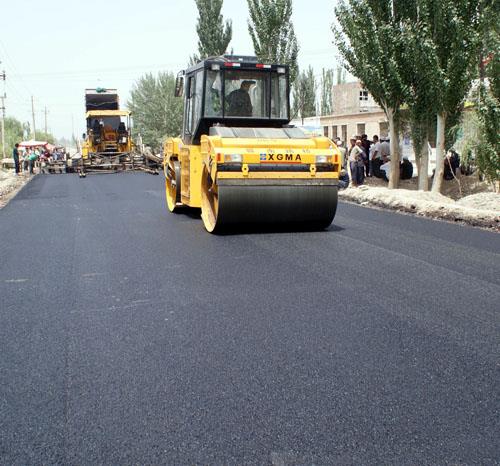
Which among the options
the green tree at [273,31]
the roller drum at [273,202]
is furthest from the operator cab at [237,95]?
the green tree at [273,31]

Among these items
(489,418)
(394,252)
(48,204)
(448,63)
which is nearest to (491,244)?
(394,252)

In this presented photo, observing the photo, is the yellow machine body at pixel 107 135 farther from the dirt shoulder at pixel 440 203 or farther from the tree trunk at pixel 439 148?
the tree trunk at pixel 439 148

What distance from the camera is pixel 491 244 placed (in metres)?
8.02

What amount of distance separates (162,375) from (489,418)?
1.75 m

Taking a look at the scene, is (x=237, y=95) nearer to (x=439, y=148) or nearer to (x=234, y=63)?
(x=234, y=63)

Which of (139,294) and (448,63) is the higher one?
(448,63)

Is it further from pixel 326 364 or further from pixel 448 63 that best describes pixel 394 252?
pixel 448 63

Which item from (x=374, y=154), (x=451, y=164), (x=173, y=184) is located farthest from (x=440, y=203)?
(x=374, y=154)

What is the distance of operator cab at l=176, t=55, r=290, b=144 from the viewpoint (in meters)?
9.84

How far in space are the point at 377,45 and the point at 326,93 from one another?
38.4 metres

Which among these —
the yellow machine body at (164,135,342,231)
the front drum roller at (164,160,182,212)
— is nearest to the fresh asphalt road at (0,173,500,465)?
the yellow machine body at (164,135,342,231)

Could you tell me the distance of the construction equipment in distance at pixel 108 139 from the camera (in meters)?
26.6

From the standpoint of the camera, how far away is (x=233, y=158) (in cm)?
845

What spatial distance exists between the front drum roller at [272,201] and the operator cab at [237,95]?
4.68 ft
